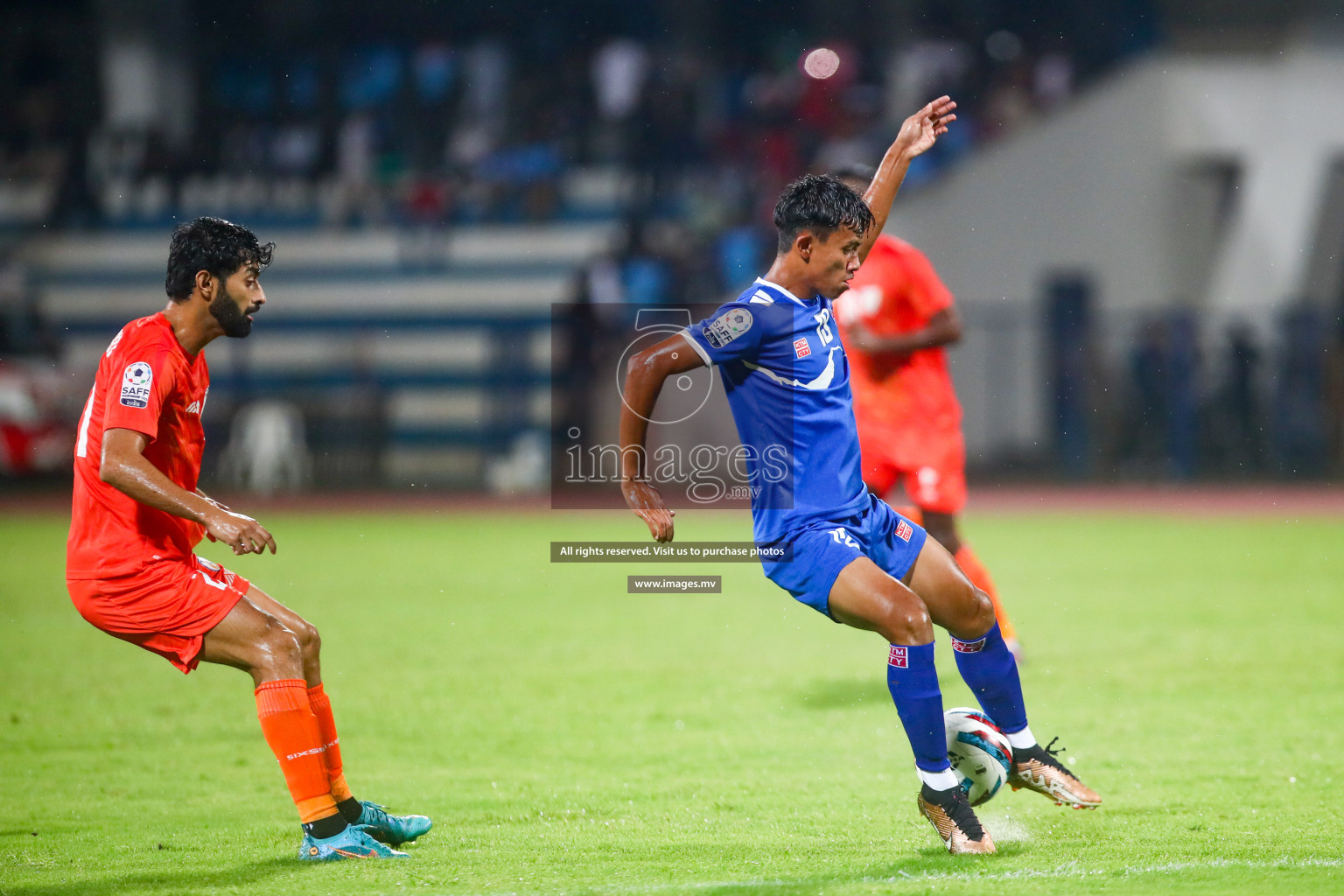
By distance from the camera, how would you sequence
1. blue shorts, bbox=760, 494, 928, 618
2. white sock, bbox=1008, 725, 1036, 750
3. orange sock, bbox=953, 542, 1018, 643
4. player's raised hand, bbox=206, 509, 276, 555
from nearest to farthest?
1. player's raised hand, bbox=206, 509, 276, 555
2. blue shorts, bbox=760, 494, 928, 618
3. white sock, bbox=1008, 725, 1036, 750
4. orange sock, bbox=953, 542, 1018, 643

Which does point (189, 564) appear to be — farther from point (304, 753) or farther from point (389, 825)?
point (389, 825)

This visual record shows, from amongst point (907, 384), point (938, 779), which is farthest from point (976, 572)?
point (938, 779)

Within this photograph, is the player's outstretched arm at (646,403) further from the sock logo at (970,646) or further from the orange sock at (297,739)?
the orange sock at (297,739)

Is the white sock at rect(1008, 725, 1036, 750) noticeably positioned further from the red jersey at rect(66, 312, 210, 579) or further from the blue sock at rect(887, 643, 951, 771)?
the red jersey at rect(66, 312, 210, 579)

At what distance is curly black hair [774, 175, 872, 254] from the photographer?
4.73 metres

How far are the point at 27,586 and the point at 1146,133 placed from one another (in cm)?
1580

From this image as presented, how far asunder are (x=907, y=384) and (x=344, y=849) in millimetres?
3982

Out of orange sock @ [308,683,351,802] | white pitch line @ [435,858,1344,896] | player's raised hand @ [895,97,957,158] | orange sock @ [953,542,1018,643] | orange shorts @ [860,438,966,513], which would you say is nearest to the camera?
white pitch line @ [435,858,1344,896]

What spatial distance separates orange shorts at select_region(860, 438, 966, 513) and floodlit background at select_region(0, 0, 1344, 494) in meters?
13.4

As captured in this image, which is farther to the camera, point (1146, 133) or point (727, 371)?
Answer: point (1146, 133)

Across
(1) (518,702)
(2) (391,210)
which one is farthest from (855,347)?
(2) (391,210)

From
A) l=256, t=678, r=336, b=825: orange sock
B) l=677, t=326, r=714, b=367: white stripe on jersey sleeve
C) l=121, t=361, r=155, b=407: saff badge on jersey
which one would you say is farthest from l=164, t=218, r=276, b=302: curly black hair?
l=677, t=326, r=714, b=367: white stripe on jersey sleeve

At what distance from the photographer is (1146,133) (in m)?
20.2

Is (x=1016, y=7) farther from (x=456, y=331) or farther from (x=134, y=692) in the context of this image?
(x=134, y=692)
